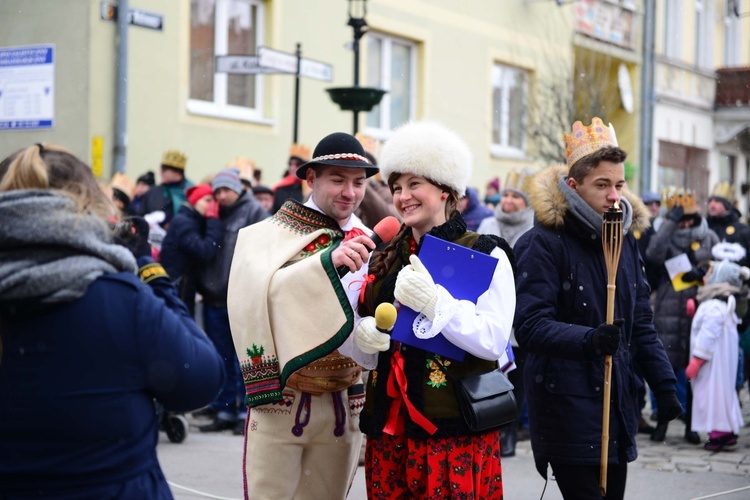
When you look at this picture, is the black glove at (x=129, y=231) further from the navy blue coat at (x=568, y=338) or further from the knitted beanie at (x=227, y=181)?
the knitted beanie at (x=227, y=181)

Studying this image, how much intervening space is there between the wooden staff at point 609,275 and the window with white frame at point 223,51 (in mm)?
10381

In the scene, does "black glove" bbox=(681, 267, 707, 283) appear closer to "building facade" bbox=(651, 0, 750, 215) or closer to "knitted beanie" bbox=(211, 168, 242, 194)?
"knitted beanie" bbox=(211, 168, 242, 194)

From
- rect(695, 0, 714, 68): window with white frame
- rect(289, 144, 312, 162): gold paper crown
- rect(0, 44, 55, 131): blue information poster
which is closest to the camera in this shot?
rect(0, 44, 55, 131): blue information poster

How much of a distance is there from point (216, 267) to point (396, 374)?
5.46m

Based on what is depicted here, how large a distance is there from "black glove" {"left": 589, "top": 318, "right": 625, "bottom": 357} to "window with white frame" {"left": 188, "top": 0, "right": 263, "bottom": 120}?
1065 cm

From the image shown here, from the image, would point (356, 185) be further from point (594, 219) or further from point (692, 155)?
point (692, 155)

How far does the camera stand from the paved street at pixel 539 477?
6.91m

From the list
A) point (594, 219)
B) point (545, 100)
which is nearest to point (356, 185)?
point (594, 219)

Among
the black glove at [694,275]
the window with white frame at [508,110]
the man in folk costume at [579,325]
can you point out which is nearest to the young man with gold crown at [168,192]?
the black glove at [694,275]

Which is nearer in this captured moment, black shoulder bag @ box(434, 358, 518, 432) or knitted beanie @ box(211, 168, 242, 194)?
black shoulder bag @ box(434, 358, 518, 432)

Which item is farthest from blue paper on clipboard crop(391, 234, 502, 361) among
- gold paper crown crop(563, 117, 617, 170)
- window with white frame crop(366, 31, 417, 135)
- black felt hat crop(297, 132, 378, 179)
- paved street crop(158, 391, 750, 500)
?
window with white frame crop(366, 31, 417, 135)

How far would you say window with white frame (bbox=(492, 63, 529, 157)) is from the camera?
2122 cm

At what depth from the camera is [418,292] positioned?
11.9 ft

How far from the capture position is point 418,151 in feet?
12.8
